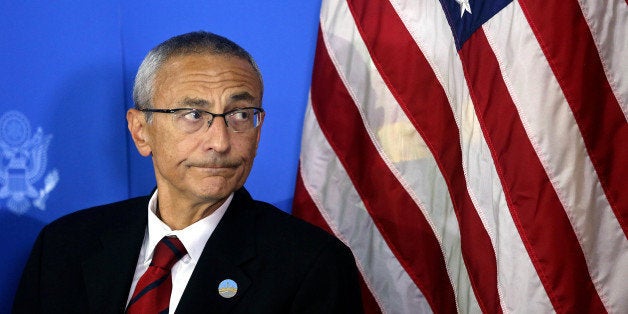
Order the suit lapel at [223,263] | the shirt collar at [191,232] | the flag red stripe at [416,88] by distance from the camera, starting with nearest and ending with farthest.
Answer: the suit lapel at [223,263]
the shirt collar at [191,232]
the flag red stripe at [416,88]

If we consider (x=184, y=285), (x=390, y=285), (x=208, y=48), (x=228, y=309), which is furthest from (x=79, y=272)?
(x=390, y=285)

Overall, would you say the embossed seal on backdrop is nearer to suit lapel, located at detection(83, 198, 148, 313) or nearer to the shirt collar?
suit lapel, located at detection(83, 198, 148, 313)

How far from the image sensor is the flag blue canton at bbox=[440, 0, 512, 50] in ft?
7.50

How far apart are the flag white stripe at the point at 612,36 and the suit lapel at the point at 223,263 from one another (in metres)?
1.03

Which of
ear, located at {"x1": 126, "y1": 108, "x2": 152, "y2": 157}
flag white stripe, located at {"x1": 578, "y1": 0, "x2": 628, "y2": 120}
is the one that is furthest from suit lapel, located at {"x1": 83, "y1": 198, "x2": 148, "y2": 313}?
flag white stripe, located at {"x1": 578, "y1": 0, "x2": 628, "y2": 120}

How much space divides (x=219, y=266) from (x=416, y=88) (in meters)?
0.82

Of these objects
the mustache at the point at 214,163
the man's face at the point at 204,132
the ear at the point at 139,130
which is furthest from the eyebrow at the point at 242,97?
the ear at the point at 139,130

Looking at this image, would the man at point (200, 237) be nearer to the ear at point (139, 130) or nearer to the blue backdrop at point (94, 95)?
the ear at point (139, 130)

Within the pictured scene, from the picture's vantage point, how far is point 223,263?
2.12 meters

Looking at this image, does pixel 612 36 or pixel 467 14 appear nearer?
pixel 612 36

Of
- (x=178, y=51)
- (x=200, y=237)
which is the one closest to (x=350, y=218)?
(x=200, y=237)

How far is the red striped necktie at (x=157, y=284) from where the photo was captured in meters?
2.09

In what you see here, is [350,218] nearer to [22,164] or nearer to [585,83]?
[585,83]

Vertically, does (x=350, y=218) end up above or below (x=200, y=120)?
below
